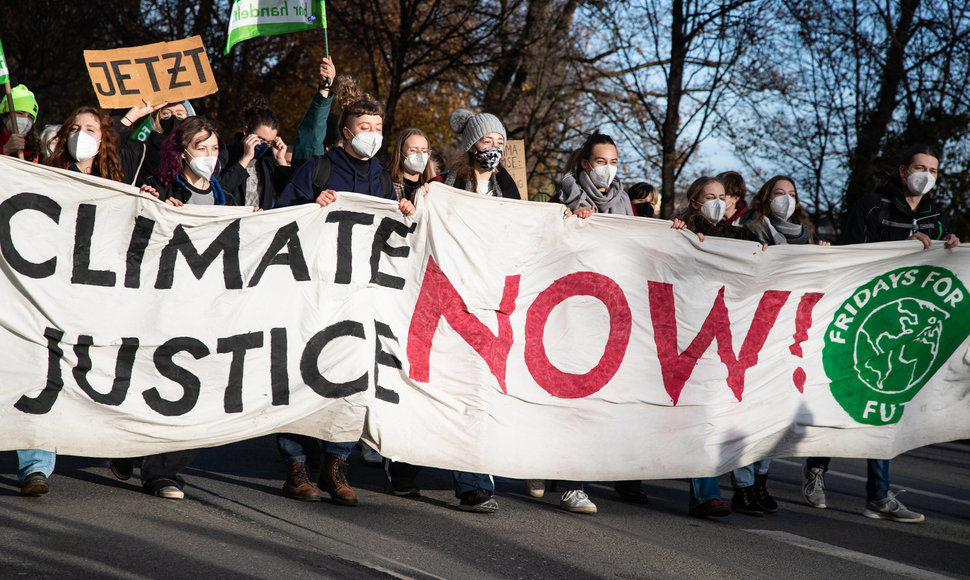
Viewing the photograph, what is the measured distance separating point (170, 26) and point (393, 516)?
16223mm

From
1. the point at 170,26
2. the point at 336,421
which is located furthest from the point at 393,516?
the point at 170,26

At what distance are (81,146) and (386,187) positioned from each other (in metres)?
1.66

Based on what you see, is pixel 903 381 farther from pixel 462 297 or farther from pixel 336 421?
pixel 336 421

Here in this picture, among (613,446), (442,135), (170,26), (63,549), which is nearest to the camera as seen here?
(63,549)

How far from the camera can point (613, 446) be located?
5.38 metres

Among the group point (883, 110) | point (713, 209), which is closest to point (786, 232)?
point (713, 209)

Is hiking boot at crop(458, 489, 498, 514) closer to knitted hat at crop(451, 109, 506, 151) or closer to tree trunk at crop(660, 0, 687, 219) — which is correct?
knitted hat at crop(451, 109, 506, 151)

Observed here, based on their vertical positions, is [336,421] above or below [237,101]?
below

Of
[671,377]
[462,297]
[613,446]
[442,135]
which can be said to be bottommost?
[613,446]

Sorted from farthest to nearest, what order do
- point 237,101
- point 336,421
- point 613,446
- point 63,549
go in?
1. point 237,101
2. point 613,446
3. point 336,421
4. point 63,549

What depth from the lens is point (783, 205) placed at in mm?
6094

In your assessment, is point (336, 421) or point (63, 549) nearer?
point (63, 549)

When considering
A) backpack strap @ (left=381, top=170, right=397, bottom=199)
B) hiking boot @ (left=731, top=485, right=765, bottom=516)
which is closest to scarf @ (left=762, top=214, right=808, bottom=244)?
hiking boot @ (left=731, top=485, right=765, bottom=516)

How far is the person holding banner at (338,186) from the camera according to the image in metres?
5.20
